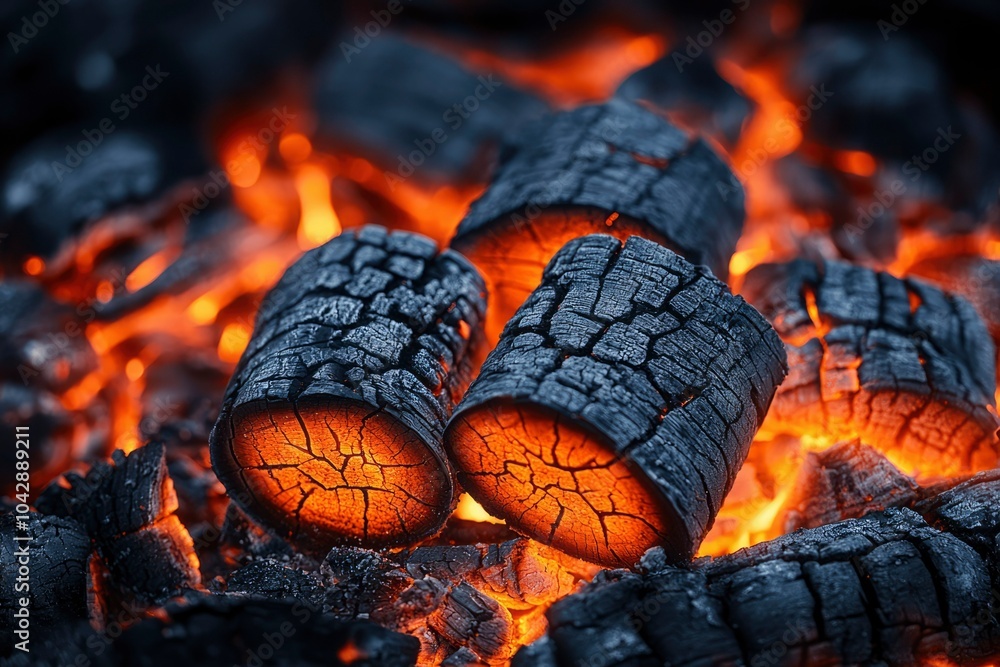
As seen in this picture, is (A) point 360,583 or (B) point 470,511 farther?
(B) point 470,511

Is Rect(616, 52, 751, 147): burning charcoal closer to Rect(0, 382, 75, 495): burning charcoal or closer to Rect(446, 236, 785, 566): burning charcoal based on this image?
Rect(446, 236, 785, 566): burning charcoal

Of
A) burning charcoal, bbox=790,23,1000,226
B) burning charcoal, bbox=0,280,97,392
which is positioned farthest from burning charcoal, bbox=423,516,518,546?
burning charcoal, bbox=790,23,1000,226

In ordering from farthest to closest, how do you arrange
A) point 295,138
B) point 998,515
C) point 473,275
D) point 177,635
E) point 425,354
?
point 295,138 → point 473,275 → point 425,354 → point 998,515 → point 177,635

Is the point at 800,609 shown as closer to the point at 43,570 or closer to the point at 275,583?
the point at 275,583

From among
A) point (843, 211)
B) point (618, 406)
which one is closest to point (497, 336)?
point (618, 406)

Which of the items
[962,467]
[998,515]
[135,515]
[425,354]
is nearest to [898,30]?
[962,467]

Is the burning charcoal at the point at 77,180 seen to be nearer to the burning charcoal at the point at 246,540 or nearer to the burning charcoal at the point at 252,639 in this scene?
the burning charcoal at the point at 246,540

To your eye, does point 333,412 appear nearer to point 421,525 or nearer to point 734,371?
point 421,525
